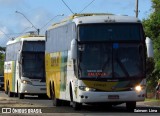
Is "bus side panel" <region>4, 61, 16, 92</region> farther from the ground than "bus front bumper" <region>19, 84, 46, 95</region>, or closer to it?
farther from the ground

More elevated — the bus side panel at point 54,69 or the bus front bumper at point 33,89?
the bus side panel at point 54,69

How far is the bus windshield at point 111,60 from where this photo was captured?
22.2 m

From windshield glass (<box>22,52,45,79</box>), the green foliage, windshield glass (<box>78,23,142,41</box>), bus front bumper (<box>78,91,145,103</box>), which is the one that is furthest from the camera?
the green foliage

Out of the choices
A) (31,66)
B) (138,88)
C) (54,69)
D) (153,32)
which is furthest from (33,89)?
(138,88)

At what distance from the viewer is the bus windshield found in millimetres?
22172

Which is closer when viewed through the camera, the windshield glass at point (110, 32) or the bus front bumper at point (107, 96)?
the bus front bumper at point (107, 96)

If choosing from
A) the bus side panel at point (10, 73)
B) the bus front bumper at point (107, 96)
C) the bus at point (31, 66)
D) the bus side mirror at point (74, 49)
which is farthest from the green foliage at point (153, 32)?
the bus side mirror at point (74, 49)

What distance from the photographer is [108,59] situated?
22.3 metres

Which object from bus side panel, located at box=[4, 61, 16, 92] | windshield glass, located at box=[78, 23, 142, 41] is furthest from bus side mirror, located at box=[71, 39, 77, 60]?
bus side panel, located at box=[4, 61, 16, 92]

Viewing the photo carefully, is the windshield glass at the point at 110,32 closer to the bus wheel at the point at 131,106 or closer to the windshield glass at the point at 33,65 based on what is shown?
the bus wheel at the point at 131,106

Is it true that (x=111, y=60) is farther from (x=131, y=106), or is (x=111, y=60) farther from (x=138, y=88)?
(x=131, y=106)

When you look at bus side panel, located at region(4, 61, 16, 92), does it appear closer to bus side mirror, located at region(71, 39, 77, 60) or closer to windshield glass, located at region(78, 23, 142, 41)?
windshield glass, located at region(78, 23, 142, 41)

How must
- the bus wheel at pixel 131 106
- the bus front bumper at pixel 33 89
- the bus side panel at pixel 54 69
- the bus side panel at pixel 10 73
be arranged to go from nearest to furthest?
the bus wheel at pixel 131 106
the bus side panel at pixel 54 69
the bus front bumper at pixel 33 89
the bus side panel at pixel 10 73

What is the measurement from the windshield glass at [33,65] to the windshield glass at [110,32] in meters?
14.3
